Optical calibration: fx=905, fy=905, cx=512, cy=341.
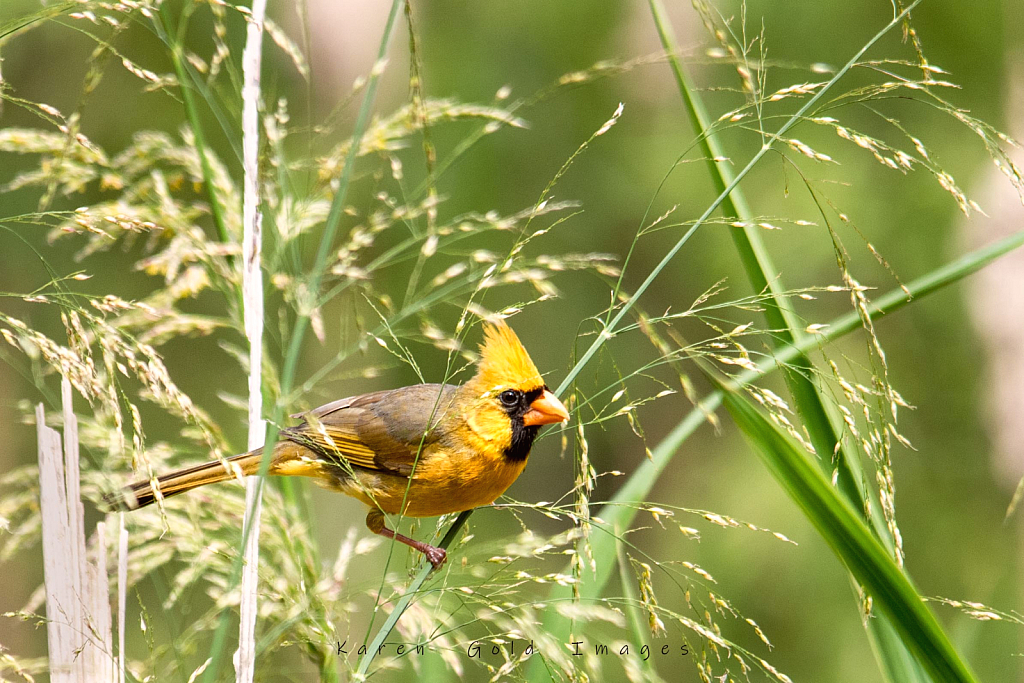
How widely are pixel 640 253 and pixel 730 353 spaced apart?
464 centimetres

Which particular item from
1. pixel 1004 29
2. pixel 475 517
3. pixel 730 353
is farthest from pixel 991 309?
pixel 730 353

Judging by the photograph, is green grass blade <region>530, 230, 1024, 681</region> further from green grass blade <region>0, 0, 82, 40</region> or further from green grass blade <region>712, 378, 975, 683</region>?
green grass blade <region>0, 0, 82, 40</region>

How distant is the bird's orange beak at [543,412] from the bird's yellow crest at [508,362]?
54 mm

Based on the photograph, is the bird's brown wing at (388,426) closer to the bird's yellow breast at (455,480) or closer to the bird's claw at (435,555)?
the bird's yellow breast at (455,480)

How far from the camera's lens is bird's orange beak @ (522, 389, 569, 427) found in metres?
2.37

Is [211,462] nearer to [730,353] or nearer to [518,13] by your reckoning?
[730,353]

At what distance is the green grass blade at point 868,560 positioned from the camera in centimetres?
137

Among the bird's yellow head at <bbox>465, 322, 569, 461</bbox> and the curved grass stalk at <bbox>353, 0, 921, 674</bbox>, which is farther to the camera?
the bird's yellow head at <bbox>465, 322, 569, 461</bbox>

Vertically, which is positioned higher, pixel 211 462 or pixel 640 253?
pixel 211 462

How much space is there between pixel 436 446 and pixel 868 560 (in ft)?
4.21

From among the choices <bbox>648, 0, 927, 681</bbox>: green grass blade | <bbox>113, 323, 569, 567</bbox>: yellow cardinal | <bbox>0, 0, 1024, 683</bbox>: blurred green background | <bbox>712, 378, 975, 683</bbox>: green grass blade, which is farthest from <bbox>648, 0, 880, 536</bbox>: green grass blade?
<bbox>0, 0, 1024, 683</bbox>: blurred green background

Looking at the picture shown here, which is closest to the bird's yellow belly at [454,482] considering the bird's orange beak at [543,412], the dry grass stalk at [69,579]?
the bird's orange beak at [543,412]

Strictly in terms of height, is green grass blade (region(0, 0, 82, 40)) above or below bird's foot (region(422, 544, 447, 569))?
above

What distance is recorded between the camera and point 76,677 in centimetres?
146
